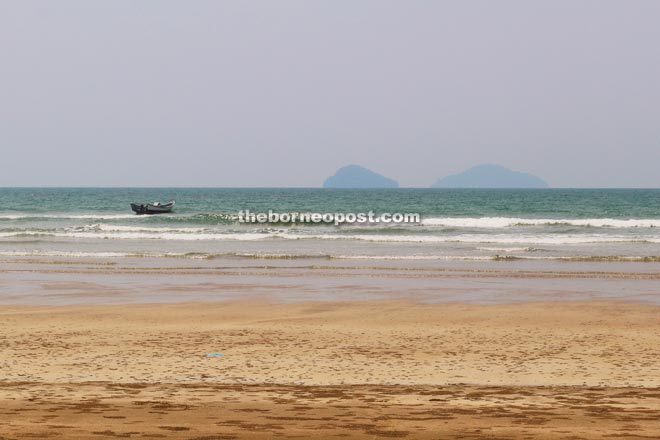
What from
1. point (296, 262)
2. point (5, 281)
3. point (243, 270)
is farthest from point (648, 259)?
point (5, 281)

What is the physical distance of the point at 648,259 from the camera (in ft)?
91.0

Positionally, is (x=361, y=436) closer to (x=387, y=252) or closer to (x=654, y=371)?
(x=654, y=371)

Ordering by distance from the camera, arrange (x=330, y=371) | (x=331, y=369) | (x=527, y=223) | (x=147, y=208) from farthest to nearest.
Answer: (x=147, y=208) < (x=527, y=223) < (x=331, y=369) < (x=330, y=371)

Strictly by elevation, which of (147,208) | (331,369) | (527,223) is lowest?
(331,369)

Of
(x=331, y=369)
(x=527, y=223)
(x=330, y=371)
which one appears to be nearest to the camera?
(x=330, y=371)

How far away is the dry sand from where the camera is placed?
279 inches

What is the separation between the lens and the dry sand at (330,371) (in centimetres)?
710

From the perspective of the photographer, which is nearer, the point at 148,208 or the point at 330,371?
the point at 330,371

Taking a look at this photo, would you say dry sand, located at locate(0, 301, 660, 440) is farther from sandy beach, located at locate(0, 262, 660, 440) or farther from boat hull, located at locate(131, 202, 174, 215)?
boat hull, located at locate(131, 202, 174, 215)

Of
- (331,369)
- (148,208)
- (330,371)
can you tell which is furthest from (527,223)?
(330,371)

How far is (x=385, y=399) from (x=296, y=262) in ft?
61.8

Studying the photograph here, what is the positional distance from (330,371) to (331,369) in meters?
0.13

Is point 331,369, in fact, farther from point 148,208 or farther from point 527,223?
point 148,208

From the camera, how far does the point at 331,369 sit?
10148mm
